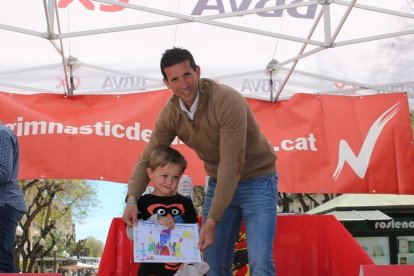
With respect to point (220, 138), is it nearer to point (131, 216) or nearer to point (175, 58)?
point (175, 58)

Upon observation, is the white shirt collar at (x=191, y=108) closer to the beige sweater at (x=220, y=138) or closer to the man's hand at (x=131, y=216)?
the beige sweater at (x=220, y=138)

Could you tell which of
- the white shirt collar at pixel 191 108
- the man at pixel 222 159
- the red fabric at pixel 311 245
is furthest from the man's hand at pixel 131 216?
the red fabric at pixel 311 245

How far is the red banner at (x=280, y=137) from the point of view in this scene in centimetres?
645

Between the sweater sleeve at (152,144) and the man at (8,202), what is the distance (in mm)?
882

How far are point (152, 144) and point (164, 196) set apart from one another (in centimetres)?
34

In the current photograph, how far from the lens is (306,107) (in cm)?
693

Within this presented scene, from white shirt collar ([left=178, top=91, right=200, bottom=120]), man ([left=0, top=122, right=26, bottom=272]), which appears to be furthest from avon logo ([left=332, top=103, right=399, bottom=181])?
man ([left=0, top=122, right=26, bottom=272])

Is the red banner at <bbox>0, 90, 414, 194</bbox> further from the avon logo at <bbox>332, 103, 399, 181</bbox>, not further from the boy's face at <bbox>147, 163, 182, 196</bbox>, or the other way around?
Answer: the boy's face at <bbox>147, 163, 182, 196</bbox>

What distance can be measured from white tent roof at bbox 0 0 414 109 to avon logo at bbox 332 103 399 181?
55 centimetres

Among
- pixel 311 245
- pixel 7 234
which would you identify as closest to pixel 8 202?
pixel 7 234

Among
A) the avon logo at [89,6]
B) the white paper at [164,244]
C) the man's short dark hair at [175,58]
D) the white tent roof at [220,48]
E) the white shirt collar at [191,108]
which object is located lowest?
the white paper at [164,244]

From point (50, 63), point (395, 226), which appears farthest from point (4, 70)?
point (395, 226)

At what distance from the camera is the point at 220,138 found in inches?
123

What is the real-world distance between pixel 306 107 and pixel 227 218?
3.69 m
